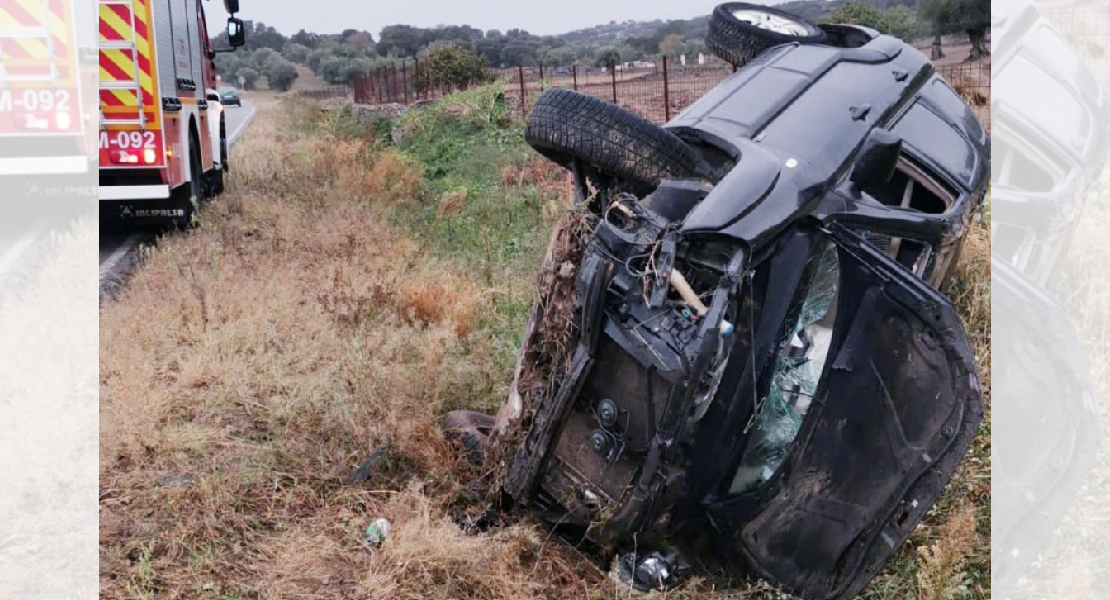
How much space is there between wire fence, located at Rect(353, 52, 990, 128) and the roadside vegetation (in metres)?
2.37

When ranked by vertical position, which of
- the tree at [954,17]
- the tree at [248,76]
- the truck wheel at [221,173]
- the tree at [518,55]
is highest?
the tree at [954,17]

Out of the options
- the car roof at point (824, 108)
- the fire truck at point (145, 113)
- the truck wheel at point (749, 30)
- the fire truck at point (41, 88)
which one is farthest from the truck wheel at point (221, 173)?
the car roof at point (824, 108)

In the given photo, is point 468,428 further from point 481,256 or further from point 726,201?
point 481,256

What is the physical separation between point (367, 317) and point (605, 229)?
2.79 metres

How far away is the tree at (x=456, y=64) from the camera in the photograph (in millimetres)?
17547

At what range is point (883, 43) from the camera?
4.29 m

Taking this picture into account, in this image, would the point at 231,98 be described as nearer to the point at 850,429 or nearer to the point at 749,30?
the point at 749,30

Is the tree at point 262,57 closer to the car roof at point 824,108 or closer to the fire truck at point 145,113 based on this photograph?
the fire truck at point 145,113

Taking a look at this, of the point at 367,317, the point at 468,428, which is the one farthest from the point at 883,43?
the point at 367,317

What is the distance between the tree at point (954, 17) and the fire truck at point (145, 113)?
7150 millimetres

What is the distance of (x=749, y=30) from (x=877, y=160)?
1.91 metres

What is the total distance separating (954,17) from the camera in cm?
950

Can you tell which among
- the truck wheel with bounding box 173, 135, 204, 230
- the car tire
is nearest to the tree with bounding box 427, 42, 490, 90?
the truck wheel with bounding box 173, 135, 204, 230

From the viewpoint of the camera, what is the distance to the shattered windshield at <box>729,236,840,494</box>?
3.11m
